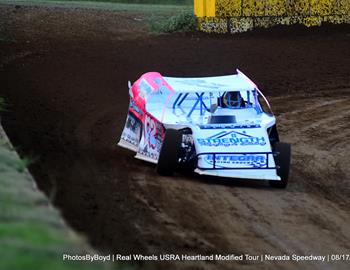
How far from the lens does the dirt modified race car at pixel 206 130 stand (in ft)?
39.2

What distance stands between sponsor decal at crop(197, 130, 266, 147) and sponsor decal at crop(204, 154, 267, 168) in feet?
0.82

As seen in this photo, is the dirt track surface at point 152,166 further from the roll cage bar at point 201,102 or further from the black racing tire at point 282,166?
the roll cage bar at point 201,102

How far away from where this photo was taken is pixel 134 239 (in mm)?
8844

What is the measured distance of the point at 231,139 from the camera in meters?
12.2

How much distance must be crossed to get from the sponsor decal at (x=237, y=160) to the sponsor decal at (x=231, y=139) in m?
0.25

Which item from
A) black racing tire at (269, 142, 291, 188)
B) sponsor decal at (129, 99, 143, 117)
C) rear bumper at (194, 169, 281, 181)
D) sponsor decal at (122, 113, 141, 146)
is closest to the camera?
rear bumper at (194, 169, 281, 181)

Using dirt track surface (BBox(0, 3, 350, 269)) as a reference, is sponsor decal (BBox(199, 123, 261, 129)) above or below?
above

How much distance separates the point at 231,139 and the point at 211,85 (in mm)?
1697

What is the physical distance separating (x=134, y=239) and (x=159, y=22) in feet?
57.7

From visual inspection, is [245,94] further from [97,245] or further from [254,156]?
[97,245]

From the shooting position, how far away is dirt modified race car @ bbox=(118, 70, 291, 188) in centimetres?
1195

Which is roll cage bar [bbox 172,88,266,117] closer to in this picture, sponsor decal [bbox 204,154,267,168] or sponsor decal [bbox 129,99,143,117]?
sponsor decal [bbox 129,99,143,117]

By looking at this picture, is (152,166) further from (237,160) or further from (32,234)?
(32,234)

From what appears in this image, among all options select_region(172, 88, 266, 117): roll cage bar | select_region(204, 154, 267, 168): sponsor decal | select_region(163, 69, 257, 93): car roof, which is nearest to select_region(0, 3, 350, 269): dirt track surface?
select_region(204, 154, 267, 168): sponsor decal
